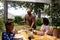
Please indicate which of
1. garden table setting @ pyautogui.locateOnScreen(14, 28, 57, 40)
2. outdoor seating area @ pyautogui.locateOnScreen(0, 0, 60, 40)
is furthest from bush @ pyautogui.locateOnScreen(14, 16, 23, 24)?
garden table setting @ pyautogui.locateOnScreen(14, 28, 57, 40)

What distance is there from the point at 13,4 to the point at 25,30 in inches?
15.6

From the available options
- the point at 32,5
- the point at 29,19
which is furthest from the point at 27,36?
the point at 32,5

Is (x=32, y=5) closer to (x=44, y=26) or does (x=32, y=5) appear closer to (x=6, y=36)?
(x=44, y=26)

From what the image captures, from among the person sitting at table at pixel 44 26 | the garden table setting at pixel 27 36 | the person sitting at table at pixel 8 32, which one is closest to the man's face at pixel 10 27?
the person sitting at table at pixel 8 32

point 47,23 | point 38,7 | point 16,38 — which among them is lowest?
point 16,38

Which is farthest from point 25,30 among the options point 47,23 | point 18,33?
point 47,23

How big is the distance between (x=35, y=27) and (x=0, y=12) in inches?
20.7

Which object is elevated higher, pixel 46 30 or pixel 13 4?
pixel 13 4

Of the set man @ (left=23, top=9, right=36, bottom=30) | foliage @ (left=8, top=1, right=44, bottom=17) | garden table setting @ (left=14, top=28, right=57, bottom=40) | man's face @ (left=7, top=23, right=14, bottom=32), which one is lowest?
garden table setting @ (left=14, top=28, right=57, bottom=40)

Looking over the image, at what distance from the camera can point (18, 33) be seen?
3193mm

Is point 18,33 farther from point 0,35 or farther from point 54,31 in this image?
point 54,31

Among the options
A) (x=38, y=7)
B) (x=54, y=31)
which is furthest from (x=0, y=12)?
(x=54, y=31)

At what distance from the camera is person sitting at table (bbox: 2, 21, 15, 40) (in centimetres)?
315

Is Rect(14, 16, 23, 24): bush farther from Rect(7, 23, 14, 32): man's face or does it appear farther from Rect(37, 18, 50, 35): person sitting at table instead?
Rect(37, 18, 50, 35): person sitting at table
